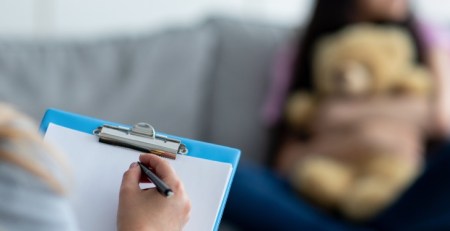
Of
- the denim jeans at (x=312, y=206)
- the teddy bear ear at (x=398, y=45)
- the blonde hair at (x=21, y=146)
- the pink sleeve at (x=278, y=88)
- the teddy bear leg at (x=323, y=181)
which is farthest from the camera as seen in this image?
the pink sleeve at (x=278, y=88)

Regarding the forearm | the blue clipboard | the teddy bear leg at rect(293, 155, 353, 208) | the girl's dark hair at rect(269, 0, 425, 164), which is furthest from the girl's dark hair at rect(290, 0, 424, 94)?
the blue clipboard

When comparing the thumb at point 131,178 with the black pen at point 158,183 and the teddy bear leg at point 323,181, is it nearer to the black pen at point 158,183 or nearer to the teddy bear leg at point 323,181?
the black pen at point 158,183

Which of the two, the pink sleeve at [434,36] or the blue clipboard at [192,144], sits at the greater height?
the pink sleeve at [434,36]

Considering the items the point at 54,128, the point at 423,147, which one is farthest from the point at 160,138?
the point at 423,147

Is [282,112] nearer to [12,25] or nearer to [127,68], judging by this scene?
[127,68]

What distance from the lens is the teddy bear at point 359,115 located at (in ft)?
5.76

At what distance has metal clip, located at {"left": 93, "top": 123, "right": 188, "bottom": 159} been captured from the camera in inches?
29.1

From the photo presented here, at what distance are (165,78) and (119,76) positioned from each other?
0.11m

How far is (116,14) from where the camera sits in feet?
7.23

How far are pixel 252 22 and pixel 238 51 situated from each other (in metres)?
0.11

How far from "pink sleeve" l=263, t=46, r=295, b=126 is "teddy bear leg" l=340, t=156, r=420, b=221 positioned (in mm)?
298

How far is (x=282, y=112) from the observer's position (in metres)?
2.01

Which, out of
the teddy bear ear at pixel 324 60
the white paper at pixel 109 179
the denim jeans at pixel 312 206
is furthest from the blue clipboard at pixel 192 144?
the teddy bear ear at pixel 324 60

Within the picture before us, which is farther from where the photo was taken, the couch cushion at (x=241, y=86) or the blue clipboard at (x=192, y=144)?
the couch cushion at (x=241, y=86)
